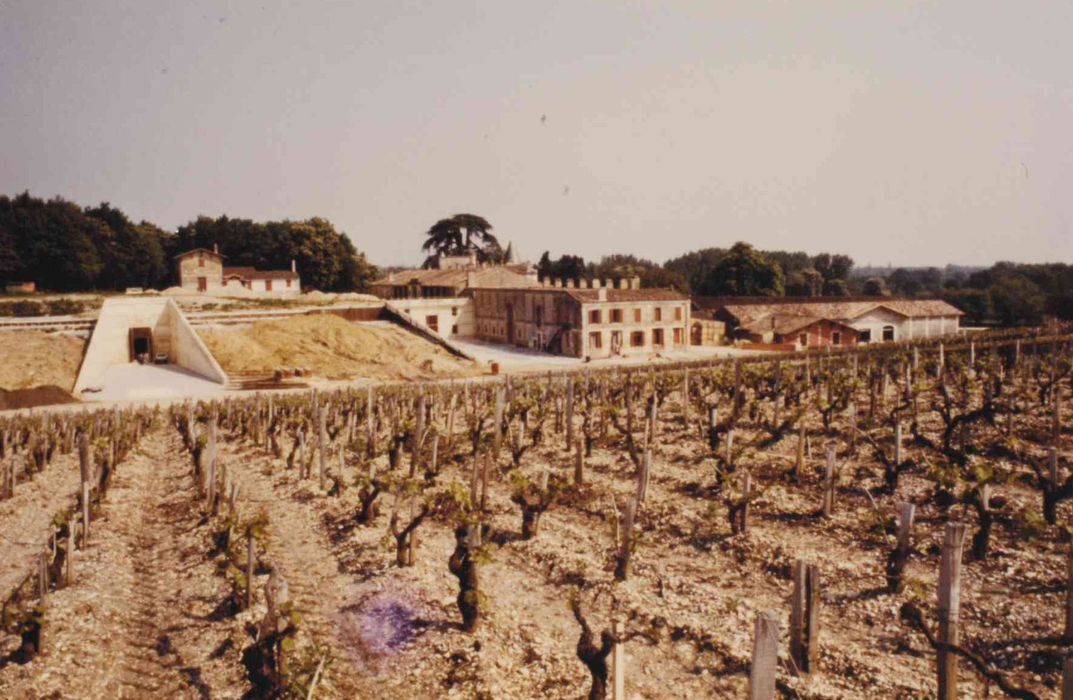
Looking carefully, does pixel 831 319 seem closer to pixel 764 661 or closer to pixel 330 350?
pixel 330 350

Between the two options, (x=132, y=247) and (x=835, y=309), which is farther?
(x=132, y=247)

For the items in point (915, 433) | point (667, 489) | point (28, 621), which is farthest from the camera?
point (915, 433)

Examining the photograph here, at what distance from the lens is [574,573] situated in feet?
44.4

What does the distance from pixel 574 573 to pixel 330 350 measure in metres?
41.6

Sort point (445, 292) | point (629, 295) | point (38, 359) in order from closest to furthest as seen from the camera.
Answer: point (38, 359)
point (629, 295)
point (445, 292)

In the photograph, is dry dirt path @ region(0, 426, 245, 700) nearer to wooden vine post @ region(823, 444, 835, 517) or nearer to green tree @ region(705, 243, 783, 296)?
wooden vine post @ region(823, 444, 835, 517)

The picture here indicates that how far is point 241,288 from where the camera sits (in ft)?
238

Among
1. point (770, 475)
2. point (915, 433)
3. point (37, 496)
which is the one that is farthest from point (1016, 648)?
point (37, 496)

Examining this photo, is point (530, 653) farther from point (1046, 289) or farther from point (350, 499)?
point (1046, 289)

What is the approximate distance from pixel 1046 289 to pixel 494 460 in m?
107

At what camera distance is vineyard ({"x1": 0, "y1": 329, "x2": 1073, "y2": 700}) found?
9867 millimetres

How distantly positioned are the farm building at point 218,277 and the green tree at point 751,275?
48.5 metres

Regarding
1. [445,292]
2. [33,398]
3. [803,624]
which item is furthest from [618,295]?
[803,624]

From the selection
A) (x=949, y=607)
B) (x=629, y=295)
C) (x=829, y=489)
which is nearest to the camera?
(x=949, y=607)
